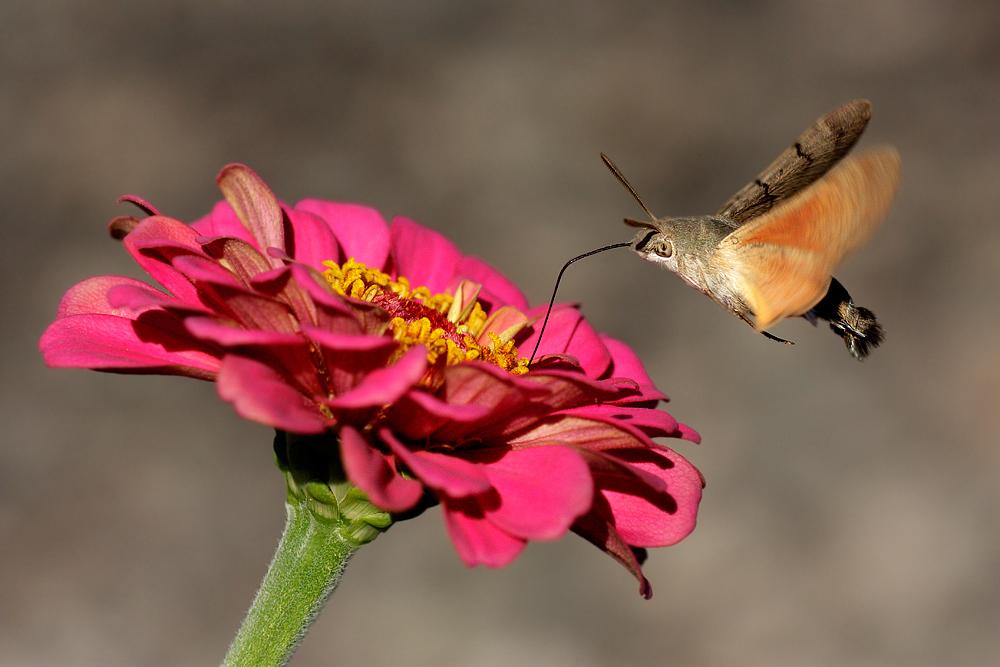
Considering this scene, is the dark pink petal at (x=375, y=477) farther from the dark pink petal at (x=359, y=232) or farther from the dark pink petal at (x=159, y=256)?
the dark pink petal at (x=359, y=232)

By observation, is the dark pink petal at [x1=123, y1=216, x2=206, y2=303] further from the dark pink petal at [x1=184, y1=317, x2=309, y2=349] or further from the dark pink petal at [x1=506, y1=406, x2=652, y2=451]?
the dark pink petal at [x1=506, y1=406, x2=652, y2=451]

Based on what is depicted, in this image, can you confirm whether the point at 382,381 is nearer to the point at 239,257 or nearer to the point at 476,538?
the point at 476,538

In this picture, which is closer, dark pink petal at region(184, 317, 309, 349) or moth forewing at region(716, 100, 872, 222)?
dark pink petal at region(184, 317, 309, 349)

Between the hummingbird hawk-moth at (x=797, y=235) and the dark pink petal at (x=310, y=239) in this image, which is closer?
the hummingbird hawk-moth at (x=797, y=235)

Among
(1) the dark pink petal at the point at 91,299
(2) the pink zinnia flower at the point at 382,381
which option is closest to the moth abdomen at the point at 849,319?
→ (2) the pink zinnia flower at the point at 382,381

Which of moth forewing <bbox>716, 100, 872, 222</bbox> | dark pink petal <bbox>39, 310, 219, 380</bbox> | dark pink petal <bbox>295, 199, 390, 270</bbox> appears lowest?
dark pink petal <bbox>39, 310, 219, 380</bbox>

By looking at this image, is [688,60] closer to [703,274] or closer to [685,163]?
[685,163]

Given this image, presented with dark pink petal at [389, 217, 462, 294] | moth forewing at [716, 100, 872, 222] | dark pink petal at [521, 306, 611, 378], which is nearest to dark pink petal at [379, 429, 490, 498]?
dark pink petal at [521, 306, 611, 378]
